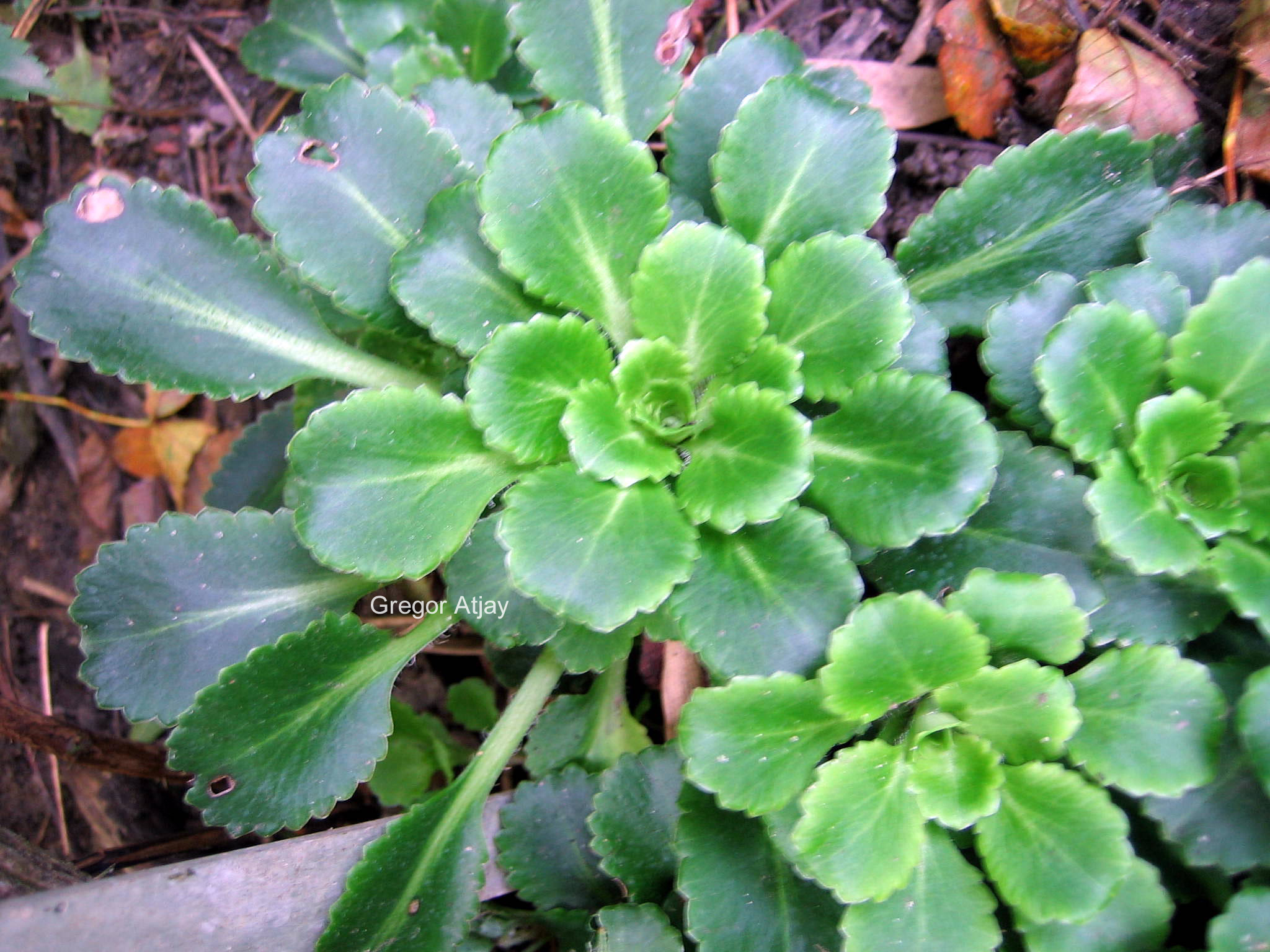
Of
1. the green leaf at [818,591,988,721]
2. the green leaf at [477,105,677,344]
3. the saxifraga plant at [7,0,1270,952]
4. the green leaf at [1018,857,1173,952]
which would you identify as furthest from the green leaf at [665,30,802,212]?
the green leaf at [1018,857,1173,952]

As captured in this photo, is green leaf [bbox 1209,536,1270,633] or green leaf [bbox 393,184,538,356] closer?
green leaf [bbox 1209,536,1270,633]

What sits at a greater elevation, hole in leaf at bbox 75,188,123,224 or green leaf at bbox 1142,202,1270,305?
hole in leaf at bbox 75,188,123,224

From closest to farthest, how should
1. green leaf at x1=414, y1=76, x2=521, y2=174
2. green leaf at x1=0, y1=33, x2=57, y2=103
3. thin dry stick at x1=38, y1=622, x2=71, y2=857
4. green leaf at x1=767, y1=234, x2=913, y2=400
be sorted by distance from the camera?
green leaf at x1=767, y1=234, x2=913, y2=400
green leaf at x1=414, y1=76, x2=521, y2=174
green leaf at x1=0, y1=33, x2=57, y2=103
thin dry stick at x1=38, y1=622, x2=71, y2=857

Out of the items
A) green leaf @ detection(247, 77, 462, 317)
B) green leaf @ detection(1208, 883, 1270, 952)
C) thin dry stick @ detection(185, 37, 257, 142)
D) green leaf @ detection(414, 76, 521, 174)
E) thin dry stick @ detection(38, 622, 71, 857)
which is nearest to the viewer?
green leaf @ detection(1208, 883, 1270, 952)

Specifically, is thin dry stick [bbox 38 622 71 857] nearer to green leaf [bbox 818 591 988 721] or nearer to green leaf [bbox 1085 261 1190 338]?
green leaf [bbox 818 591 988 721]

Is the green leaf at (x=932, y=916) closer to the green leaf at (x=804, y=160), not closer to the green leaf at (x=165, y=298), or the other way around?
the green leaf at (x=804, y=160)

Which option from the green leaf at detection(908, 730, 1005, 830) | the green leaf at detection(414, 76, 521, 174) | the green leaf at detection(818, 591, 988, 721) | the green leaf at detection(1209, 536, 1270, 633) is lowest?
the green leaf at detection(908, 730, 1005, 830)
